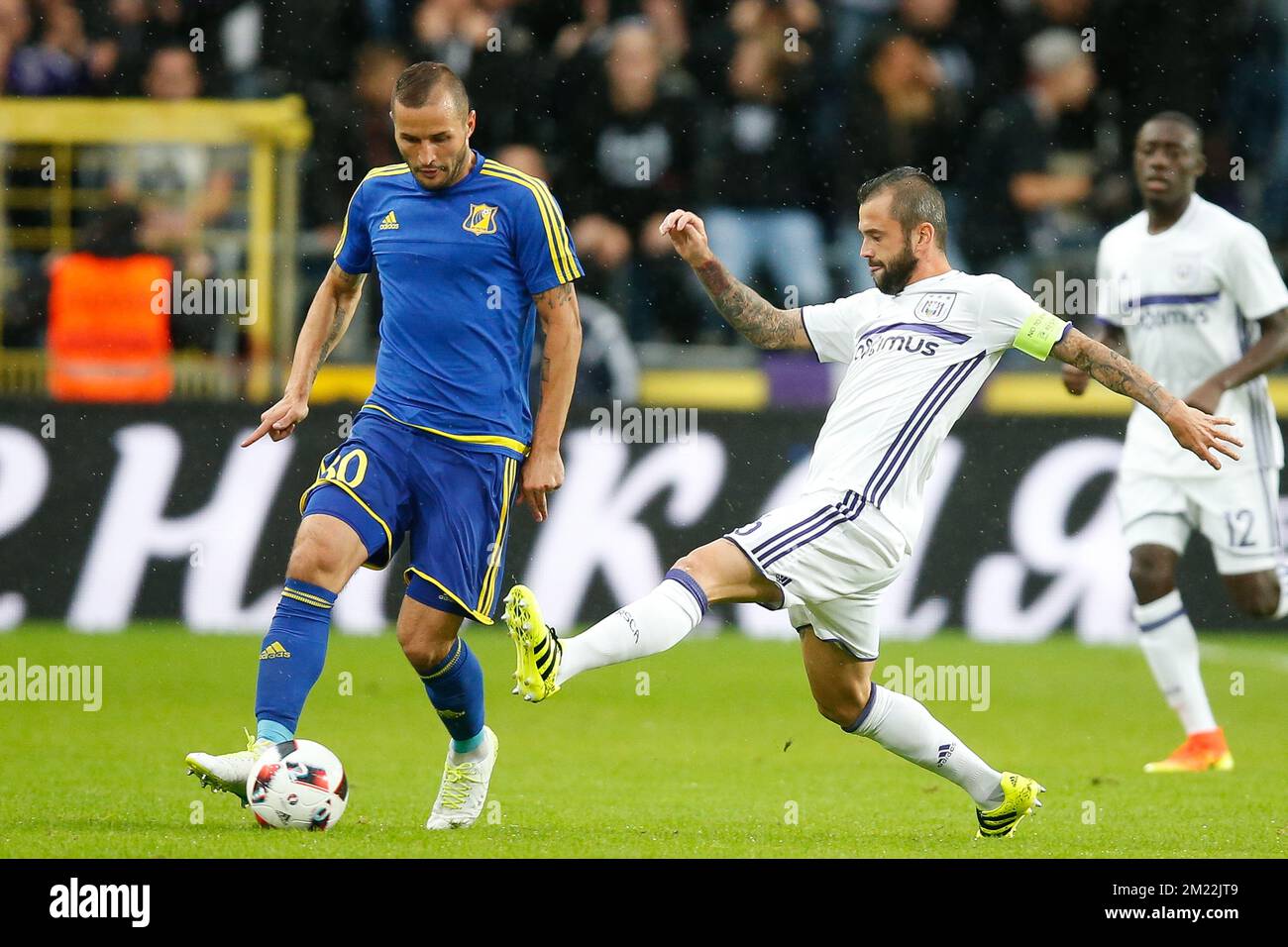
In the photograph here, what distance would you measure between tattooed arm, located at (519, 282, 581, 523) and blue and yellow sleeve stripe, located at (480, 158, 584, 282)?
2.0 inches

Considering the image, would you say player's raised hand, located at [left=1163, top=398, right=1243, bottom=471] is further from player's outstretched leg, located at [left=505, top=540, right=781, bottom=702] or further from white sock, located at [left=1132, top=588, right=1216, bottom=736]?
white sock, located at [left=1132, top=588, right=1216, bottom=736]

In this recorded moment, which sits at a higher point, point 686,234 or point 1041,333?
point 686,234

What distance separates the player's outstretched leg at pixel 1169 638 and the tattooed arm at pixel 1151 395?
259 centimetres

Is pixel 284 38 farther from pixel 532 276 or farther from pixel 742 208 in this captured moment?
pixel 532 276

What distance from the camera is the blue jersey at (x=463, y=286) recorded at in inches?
233

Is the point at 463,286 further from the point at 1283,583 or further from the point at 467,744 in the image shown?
the point at 1283,583

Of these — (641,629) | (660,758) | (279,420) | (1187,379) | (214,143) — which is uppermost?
(214,143)

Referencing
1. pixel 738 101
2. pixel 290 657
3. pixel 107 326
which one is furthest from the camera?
pixel 738 101

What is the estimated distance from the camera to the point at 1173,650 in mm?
7953

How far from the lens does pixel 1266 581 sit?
8000 millimetres

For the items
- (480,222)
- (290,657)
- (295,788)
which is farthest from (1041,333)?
(295,788)

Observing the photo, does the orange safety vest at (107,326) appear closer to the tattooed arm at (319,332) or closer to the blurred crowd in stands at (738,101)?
the blurred crowd in stands at (738,101)

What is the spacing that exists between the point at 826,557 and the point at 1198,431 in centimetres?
108

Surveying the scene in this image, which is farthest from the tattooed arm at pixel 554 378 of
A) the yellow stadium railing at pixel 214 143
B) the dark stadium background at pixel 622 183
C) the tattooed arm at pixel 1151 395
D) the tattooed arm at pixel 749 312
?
the yellow stadium railing at pixel 214 143
